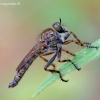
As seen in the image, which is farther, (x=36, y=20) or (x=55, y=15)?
(x=36, y=20)

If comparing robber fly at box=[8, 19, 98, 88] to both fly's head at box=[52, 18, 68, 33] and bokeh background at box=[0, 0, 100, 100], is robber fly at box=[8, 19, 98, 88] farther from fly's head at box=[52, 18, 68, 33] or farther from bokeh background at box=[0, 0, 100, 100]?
bokeh background at box=[0, 0, 100, 100]

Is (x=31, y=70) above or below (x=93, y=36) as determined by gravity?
below

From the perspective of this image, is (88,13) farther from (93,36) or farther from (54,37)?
(54,37)

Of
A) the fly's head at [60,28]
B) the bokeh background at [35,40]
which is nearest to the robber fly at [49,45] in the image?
the fly's head at [60,28]

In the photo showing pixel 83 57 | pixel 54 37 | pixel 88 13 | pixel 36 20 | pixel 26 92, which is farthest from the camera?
pixel 36 20

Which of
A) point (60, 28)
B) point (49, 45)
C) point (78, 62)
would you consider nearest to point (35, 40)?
point (49, 45)

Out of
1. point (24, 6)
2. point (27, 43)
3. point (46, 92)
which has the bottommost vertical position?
point (46, 92)

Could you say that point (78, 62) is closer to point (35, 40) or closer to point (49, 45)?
point (49, 45)

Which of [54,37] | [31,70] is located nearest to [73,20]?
[31,70]
